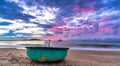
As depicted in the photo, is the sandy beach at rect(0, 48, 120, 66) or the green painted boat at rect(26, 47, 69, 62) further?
the sandy beach at rect(0, 48, 120, 66)

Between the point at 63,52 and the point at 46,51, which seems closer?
the point at 46,51

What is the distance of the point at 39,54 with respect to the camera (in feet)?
28.7

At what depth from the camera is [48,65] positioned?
8352 millimetres

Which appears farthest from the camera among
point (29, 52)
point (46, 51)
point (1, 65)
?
point (29, 52)

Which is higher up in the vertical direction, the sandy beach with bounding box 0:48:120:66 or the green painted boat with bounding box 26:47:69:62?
the green painted boat with bounding box 26:47:69:62

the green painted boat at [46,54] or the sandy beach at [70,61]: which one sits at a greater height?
the green painted boat at [46,54]

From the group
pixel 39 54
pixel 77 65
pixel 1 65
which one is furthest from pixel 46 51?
pixel 1 65

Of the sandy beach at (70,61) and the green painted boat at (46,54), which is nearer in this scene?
the green painted boat at (46,54)

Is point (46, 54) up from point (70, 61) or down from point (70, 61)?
up

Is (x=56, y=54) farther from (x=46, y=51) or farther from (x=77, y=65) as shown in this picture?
(x=77, y=65)

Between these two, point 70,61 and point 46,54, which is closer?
point 46,54

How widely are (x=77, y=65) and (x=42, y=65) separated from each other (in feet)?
5.96

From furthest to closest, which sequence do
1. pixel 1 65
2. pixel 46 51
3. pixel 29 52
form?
1. pixel 29 52
2. pixel 46 51
3. pixel 1 65

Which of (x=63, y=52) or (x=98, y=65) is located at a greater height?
(x=63, y=52)
